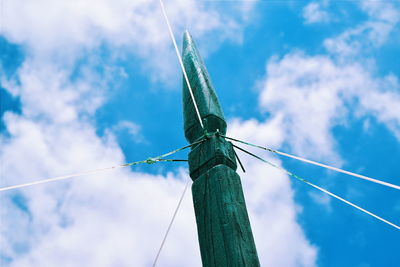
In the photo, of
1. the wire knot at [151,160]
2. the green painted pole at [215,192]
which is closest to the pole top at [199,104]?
the green painted pole at [215,192]

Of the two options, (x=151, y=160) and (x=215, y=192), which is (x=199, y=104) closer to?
(x=151, y=160)

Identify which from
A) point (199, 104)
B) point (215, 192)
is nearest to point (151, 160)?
point (199, 104)

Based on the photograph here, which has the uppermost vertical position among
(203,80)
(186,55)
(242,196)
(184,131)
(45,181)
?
(186,55)

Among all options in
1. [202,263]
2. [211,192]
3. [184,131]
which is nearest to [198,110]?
[184,131]

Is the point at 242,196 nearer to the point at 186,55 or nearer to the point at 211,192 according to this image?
the point at 211,192

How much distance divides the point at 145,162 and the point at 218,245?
1041 mm

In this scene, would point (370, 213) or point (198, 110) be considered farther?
point (198, 110)

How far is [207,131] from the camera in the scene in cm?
241

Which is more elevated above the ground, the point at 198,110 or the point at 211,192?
the point at 198,110

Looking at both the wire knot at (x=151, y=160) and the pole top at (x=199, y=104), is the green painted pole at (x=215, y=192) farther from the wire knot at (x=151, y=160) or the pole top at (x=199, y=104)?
the wire knot at (x=151, y=160)

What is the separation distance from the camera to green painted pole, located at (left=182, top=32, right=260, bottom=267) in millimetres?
1771

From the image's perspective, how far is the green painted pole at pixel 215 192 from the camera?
1.77 m

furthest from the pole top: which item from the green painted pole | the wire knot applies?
the wire knot

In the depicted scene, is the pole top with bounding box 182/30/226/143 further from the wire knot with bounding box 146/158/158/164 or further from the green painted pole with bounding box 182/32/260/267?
the wire knot with bounding box 146/158/158/164
